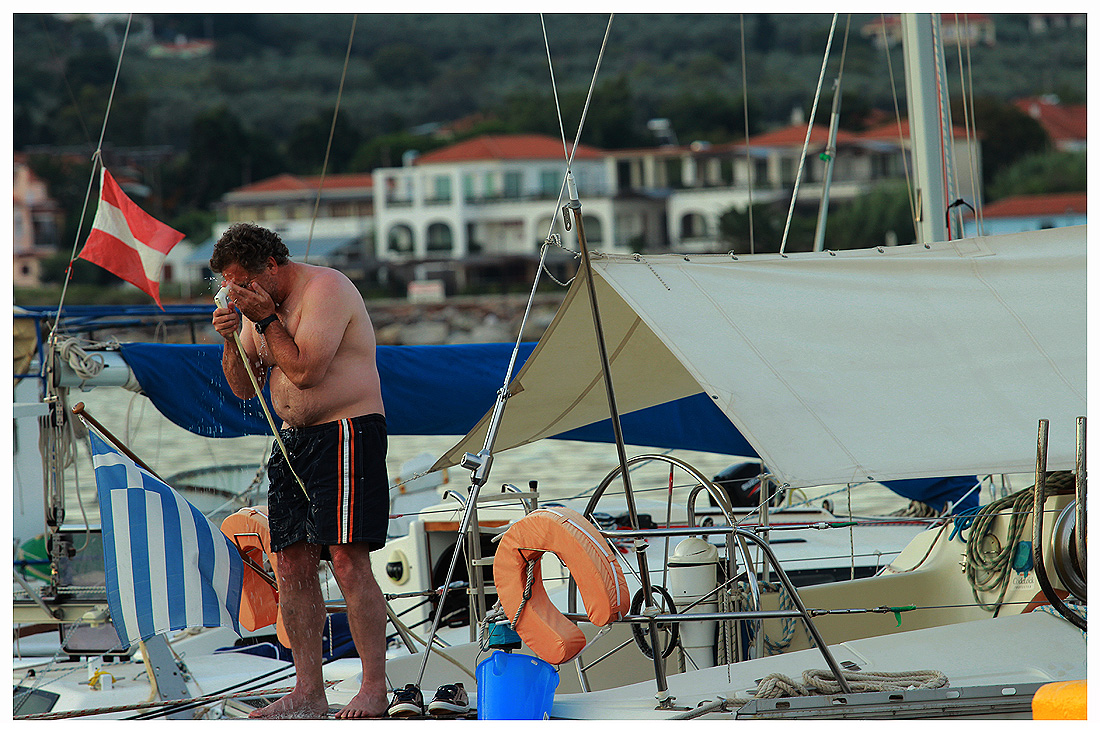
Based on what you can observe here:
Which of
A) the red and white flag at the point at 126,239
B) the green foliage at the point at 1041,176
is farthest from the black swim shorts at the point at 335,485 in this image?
the green foliage at the point at 1041,176

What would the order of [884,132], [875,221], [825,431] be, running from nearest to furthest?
[825,431] < [875,221] < [884,132]

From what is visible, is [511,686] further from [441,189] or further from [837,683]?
[441,189]

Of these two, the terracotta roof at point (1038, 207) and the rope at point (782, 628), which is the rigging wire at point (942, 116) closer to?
the rope at point (782, 628)

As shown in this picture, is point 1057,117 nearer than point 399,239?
Yes

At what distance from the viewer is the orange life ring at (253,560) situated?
3.65 meters

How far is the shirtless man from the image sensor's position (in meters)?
3.15

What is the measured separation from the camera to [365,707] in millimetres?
3109

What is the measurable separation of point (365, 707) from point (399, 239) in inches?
2551

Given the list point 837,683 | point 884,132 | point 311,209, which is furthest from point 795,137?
point 837,683

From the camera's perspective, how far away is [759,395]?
3545 millimetres

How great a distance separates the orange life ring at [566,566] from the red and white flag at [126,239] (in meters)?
3.63

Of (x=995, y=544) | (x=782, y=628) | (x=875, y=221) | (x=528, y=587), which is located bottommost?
A: (x=782, y=628)
